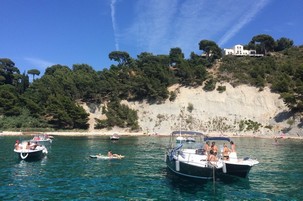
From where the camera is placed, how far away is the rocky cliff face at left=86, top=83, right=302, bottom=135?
99.8 m

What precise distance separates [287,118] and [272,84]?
56.6ft

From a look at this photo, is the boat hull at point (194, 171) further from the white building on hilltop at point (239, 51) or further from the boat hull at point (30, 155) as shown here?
the white building on hilltop at point (239, 51)

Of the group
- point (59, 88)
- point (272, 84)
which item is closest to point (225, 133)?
point (272, 84)

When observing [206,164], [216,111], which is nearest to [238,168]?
[206,164]

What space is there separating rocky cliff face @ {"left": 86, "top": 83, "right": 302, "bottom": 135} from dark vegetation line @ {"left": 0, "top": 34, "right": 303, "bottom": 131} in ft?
10.4

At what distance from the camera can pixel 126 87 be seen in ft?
384

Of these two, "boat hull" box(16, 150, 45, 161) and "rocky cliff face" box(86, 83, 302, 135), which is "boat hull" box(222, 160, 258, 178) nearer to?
"boat hull" box(16, 150, 45, 161)

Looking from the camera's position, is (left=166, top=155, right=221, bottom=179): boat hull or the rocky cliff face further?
the rocky cliff face

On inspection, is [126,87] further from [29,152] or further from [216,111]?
[29,152]

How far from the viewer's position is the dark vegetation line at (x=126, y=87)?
104 metres

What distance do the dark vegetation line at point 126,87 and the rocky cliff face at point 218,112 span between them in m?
3.17

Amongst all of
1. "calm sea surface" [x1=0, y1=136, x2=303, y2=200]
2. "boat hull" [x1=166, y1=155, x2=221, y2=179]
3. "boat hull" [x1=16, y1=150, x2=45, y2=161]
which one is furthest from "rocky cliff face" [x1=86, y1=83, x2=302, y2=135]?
"boat hull" [x1=166, y1=155, x2=221, y2=179]

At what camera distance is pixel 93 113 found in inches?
4582

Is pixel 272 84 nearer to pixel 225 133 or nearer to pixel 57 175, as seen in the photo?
pixel 225 133
